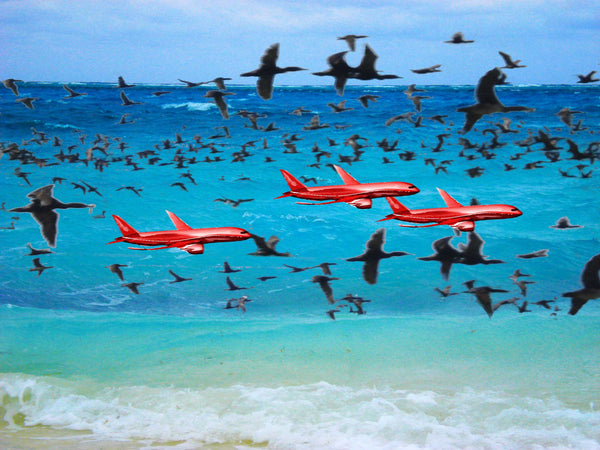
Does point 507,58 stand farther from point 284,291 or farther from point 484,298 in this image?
point 284,291

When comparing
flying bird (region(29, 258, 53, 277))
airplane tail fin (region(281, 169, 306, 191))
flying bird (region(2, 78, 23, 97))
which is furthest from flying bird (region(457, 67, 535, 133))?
flying bird (region(29, 258, 53, 277))

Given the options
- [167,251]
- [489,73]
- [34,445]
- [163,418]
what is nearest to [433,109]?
[489,73]

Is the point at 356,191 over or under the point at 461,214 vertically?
over

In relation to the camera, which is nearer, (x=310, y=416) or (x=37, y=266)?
(x=310, y=416)

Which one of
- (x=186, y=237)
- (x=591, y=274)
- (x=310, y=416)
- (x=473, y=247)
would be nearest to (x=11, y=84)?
(x=186, y=237)

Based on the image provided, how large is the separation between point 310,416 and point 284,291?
115 cm

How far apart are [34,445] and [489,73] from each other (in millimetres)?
3046

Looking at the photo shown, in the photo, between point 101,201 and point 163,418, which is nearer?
point 163,418

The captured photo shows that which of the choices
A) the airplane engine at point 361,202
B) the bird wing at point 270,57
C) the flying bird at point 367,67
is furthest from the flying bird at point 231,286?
the flying bird at point 367,67

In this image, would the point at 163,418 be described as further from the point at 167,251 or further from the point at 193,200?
the point at 193,200

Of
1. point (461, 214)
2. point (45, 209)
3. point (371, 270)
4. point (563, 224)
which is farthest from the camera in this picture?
point (563, 224)

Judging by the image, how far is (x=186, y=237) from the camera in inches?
107

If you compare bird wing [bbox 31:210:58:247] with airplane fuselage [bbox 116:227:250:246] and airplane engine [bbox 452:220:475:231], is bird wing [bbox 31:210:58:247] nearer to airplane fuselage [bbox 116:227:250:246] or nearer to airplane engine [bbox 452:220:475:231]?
airplane fuselage [bbox 116:227:250:246]

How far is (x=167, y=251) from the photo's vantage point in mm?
4199
